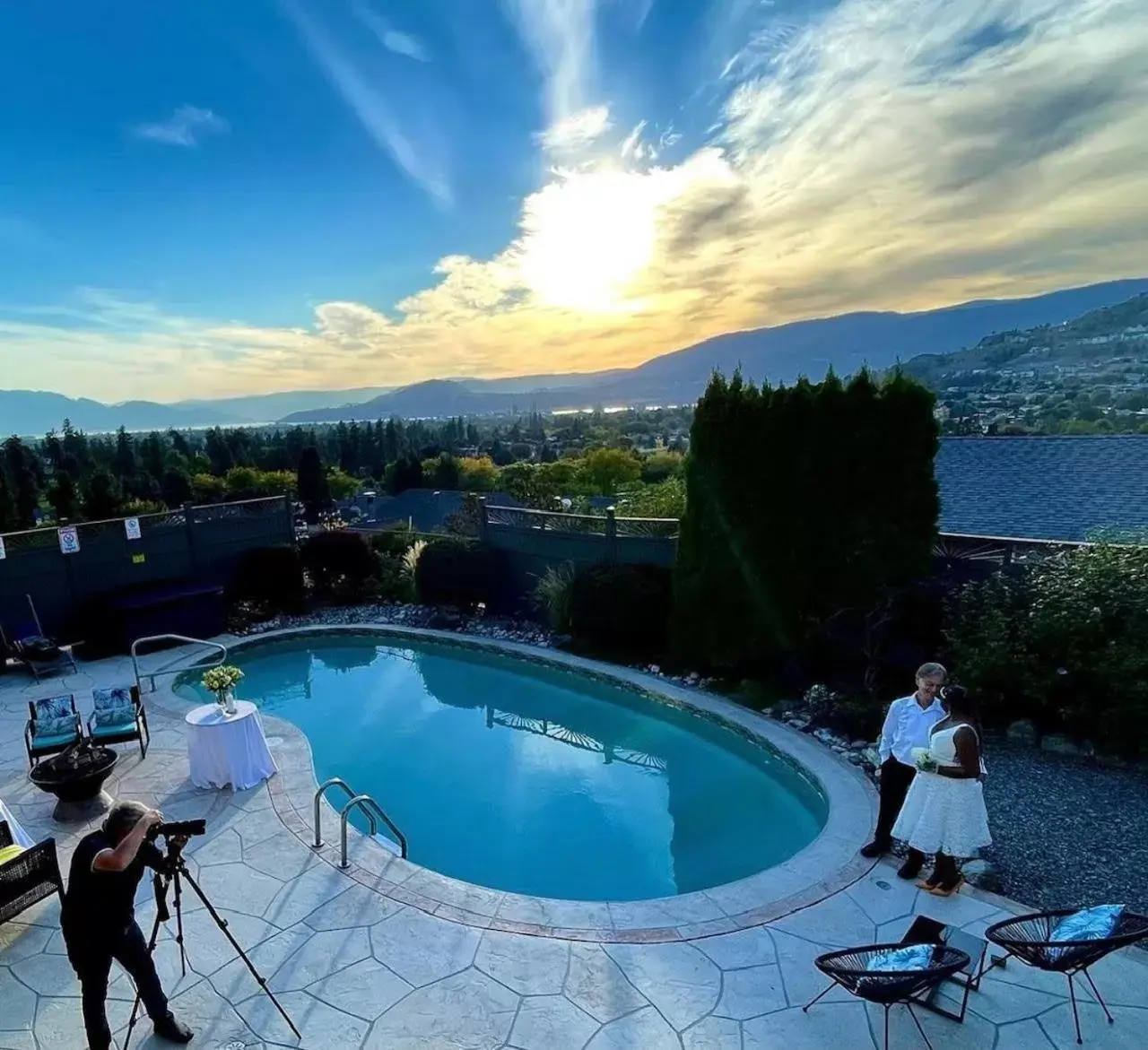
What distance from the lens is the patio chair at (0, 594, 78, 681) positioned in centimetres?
1066

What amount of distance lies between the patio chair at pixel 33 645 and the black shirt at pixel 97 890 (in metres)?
9.49

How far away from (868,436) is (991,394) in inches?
1334

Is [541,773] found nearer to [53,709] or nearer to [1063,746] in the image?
[53,709]

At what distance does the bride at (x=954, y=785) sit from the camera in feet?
14.6

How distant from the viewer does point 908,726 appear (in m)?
5.00

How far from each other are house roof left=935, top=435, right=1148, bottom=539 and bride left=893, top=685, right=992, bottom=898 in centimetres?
889

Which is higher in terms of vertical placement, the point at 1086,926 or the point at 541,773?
the point at 1086,926

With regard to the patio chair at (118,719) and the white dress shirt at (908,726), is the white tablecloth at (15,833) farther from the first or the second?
the white dress shirt at (908,726)

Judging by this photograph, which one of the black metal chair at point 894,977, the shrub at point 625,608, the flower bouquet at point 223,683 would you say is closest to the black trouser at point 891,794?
the black metal chair at point 894,977

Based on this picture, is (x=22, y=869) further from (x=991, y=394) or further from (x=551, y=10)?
(x=991, y=394)

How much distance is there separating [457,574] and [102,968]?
10.2m

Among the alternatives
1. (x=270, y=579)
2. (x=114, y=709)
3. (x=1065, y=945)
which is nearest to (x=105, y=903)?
(x=1065, y=945)

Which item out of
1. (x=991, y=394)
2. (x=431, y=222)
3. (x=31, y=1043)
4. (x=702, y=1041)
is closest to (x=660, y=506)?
(x=431, y=222)

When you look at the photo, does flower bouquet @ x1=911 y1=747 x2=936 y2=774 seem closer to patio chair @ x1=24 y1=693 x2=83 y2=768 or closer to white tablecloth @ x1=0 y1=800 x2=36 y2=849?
white tablecloth @ x1=0 y1=800 x2=36 y2=849
